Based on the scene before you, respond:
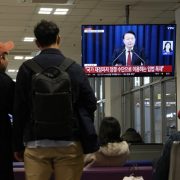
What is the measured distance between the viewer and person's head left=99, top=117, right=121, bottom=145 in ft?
17.0

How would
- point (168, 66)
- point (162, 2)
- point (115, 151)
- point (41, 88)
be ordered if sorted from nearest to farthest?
point (41, 88) → point (115, 151) → point (168, 66) → point (162, 2)

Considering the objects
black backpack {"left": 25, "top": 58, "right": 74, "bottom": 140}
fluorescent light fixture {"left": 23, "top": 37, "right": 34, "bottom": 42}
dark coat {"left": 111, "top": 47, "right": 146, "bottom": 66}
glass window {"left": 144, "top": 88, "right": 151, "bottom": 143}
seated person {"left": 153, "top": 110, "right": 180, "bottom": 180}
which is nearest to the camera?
black backpack {"left": 25, "top": 58, "right": 74, "bottom": 140}

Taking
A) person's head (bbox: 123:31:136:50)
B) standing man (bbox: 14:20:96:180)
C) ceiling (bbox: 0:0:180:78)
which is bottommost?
standing man (bbox: 14:20:96:180)

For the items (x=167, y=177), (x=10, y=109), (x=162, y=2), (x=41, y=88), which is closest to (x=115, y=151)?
(x=167, y=177)

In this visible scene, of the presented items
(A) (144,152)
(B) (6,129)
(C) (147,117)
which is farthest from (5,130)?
(C) (147,117)

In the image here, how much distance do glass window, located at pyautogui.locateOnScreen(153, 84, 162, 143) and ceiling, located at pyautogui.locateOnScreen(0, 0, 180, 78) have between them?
6.42ft

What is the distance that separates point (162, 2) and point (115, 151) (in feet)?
18.3

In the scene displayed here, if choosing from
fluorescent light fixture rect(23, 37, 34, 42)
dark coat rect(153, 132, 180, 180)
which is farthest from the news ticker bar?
dark coat rect(153, 132, 180, 180)

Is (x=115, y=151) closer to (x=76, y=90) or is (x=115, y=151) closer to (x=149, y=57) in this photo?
(x=76, y=90)

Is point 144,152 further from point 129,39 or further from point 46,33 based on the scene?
point 46,33

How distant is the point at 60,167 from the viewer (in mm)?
3268

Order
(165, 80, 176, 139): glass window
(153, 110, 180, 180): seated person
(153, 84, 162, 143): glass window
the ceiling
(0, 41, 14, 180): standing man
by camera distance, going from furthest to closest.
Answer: (153, 84, 162, 143): glass window < (165, 80, 176, 139): glass window < the ceiling < (153, 110, 180, 180): seated person < (0, 41, 14, 180): standing man

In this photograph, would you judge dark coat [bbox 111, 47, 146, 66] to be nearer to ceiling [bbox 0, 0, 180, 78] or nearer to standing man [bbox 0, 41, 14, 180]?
ceiling [bbox 0, 0, 180, 78]

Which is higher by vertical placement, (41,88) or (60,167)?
(41,88)
